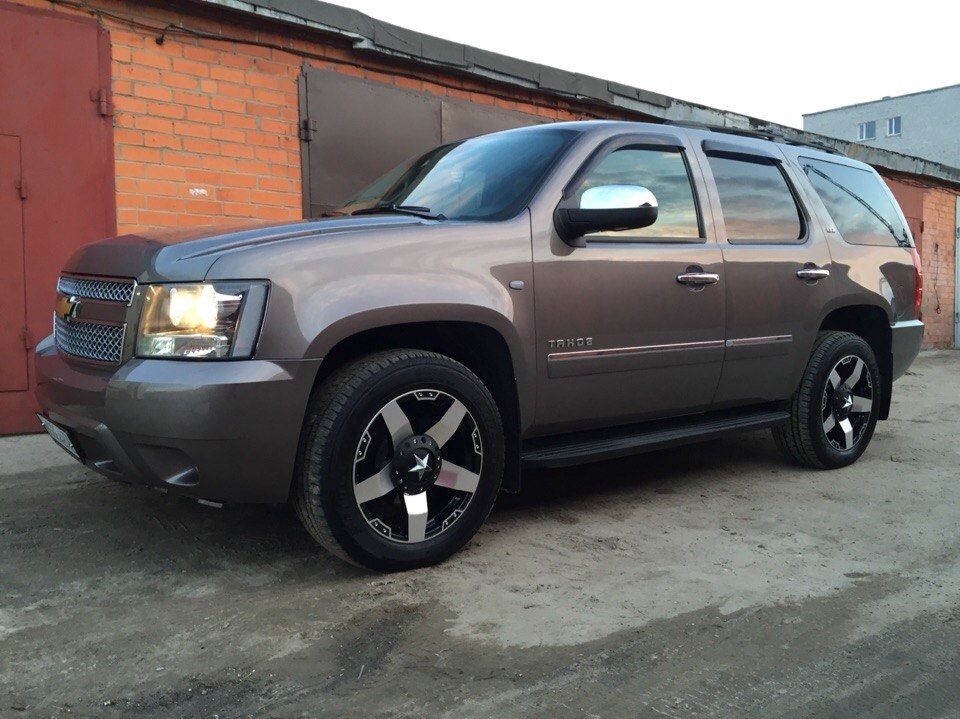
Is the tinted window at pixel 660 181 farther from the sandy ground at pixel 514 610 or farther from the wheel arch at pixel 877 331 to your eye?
the wheel arch at pixel 877 331

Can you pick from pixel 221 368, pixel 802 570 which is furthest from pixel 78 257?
pixel 802 570

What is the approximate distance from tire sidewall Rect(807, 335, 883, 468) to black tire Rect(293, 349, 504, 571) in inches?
91.6

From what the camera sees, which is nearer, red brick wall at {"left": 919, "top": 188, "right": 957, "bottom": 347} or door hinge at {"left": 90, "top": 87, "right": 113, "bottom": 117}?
door hinge at {"left": 90, "top": 87, "right": 113, "bottom": 117}

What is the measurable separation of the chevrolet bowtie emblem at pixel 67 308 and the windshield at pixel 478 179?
1.39 metres

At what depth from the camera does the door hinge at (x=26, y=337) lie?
594 centimetres

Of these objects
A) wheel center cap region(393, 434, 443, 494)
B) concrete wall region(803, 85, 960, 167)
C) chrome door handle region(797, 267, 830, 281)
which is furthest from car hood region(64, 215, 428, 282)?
concrete wall region(803, 85, 960, 167)

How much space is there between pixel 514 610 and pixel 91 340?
6.04ft

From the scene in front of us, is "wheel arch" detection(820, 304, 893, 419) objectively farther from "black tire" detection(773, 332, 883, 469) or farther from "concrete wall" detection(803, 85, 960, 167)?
"concrete wall" detection(803, 85, 960, 167)

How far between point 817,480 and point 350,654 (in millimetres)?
3241

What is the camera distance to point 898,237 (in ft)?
18.4

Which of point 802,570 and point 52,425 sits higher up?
point 52,425

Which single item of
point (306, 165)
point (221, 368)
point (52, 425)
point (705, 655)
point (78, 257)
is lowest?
point (705, 655)

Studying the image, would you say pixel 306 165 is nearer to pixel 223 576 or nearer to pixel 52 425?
pixel 52 425

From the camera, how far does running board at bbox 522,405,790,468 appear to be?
3.73 metres
